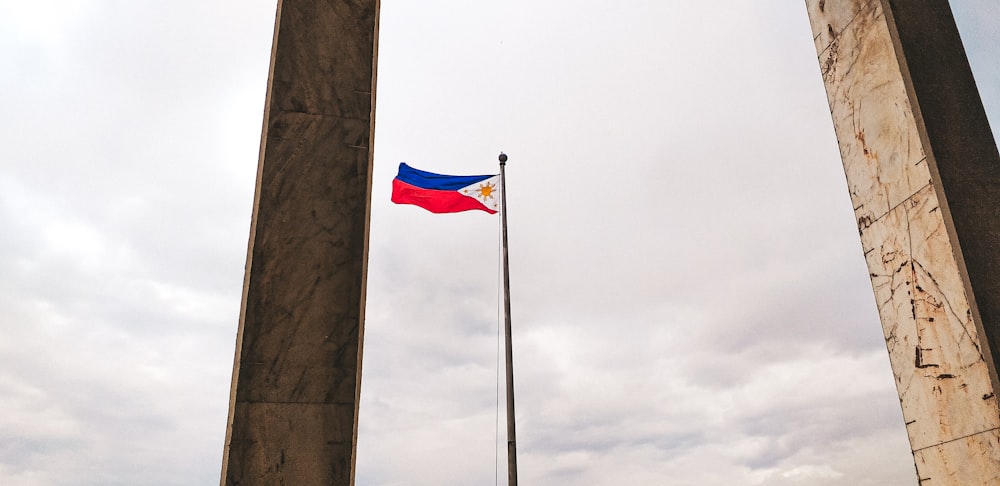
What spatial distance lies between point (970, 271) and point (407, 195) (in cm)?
1088

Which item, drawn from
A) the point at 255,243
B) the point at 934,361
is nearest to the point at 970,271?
the point at 934,361

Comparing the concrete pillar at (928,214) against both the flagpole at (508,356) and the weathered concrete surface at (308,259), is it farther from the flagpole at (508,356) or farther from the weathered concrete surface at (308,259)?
the flagpole at (508,356)

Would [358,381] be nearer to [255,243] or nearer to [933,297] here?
[255,243]

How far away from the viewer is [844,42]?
7.81 metres

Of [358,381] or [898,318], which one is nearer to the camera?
[358,381]

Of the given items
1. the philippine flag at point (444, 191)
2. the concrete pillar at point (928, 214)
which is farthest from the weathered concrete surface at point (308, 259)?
the philippine flag at point (444, 191)

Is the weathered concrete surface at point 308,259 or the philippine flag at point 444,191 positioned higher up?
the philippine flag at point 444,191

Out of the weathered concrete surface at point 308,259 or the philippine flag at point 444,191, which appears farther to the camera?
the philippine flag at point 444,191

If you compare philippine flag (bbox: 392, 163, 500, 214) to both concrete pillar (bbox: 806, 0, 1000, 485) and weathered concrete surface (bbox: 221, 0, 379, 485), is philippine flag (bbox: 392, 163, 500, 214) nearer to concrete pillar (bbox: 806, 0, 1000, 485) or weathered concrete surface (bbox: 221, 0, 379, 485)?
concrete pillar (bbox: 806, 0, 1000, 485)

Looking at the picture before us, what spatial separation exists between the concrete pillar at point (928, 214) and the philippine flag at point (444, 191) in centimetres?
891

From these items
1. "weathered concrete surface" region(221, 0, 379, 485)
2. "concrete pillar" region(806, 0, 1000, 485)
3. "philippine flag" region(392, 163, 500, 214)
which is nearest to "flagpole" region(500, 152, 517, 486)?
"philippine flag" region(392, 163, 500, 214)

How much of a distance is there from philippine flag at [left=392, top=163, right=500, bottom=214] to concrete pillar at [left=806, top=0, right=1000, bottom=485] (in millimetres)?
8914

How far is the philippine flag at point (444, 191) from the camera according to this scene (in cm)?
1531

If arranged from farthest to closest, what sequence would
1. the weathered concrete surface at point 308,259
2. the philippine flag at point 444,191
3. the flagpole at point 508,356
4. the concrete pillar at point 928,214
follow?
the philippine flag at point 444,191
the flagpole at point 508,356
the concrete pillar at point 928,214
the weathered concrete surface at point 308,259
